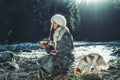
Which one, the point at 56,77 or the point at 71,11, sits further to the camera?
the point at 71,11

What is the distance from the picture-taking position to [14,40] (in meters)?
52.8

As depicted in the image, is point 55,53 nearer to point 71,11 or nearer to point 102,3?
point 71,11

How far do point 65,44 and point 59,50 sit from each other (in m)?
0.22

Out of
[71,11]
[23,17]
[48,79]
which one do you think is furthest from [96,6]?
[48,79]

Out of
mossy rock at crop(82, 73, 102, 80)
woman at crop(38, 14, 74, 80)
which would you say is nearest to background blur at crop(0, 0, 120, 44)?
mossy rock at crop(82, 73, 102, 80)

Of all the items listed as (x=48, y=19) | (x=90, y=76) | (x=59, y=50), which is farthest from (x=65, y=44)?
(x=48, y=19)

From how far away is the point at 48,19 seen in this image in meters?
59.9

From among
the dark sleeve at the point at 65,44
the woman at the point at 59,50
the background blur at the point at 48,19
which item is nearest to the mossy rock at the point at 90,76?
the woman at the point at 59,50

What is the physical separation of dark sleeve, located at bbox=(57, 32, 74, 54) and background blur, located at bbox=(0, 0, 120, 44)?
4093cm

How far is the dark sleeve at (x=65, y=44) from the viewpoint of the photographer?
8.85m

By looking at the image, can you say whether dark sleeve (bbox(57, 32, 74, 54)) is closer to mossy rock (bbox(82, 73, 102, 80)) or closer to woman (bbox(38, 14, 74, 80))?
woman (bbox(38, 14, 74, 80))

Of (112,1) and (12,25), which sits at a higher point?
(112,1)

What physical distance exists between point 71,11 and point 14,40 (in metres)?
16.4

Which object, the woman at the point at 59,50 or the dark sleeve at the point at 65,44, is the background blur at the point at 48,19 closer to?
the woman at the point at 59,50
